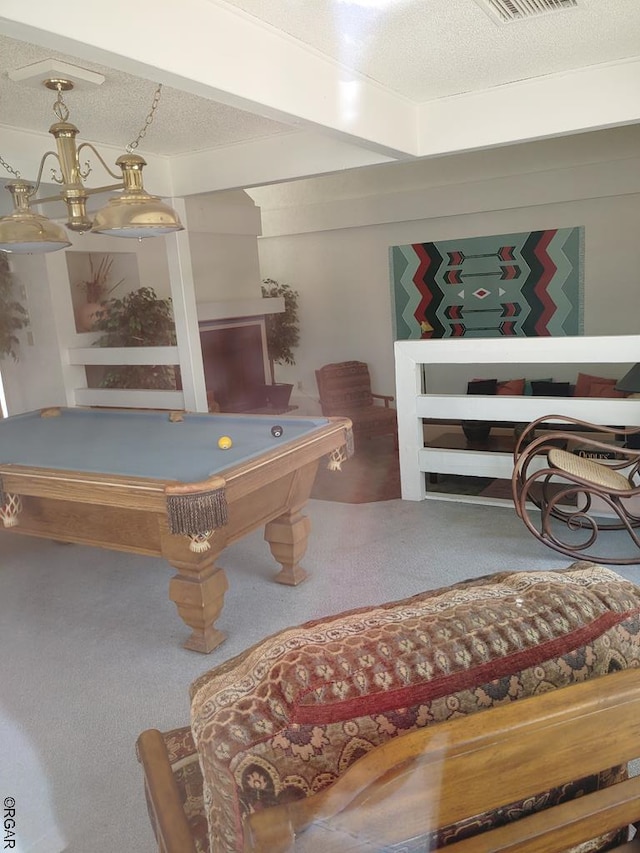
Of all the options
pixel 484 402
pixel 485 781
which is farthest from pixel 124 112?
pixel 485 781

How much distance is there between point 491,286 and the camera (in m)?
6.93

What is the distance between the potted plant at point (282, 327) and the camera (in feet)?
25.1

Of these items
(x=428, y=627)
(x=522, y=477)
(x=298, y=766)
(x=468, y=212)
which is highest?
(x=468, y=212)

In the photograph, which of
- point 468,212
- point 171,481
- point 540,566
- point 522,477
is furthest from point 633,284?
point 171,481

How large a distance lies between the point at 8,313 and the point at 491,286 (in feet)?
14.9

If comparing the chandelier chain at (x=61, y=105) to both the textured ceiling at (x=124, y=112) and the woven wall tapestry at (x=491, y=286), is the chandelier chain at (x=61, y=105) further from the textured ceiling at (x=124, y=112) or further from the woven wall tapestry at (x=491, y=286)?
the woven wall tapestry at (x=491, y=286)

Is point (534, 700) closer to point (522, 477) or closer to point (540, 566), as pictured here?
point (540, 566)

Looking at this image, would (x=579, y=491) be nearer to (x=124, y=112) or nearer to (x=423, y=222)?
(x=124, y=112)

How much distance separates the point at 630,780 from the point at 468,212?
648cm

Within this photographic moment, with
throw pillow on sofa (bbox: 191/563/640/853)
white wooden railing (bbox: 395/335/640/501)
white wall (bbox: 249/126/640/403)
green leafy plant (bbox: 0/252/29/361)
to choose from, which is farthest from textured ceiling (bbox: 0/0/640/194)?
white wall (bbox: 249/126/640/403)

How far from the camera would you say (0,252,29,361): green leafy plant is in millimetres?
5786

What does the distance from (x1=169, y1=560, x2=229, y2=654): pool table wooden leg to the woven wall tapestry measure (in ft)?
16.5

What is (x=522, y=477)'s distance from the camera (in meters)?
3.59

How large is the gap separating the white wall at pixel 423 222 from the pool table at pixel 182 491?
3.88 meters
